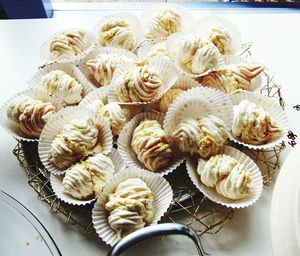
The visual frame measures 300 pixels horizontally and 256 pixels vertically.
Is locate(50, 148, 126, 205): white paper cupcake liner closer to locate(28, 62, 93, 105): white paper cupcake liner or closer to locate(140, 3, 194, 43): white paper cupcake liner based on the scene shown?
locate(28, 62, 93, 105): white paper cupcake liner

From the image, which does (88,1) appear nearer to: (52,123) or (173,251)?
(52,123)

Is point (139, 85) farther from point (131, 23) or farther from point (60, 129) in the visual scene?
point (131, 23)

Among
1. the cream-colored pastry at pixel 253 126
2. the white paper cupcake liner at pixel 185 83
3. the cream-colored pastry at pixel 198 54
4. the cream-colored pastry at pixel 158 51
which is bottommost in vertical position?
the cream-colored pastry at pixel 253 126

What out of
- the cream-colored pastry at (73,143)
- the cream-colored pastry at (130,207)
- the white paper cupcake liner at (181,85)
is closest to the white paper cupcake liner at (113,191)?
the cream-colored pastry at (130,207)

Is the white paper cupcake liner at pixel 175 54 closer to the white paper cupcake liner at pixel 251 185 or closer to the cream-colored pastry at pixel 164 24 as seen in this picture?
the cream-colored pastry at pixel 164 24

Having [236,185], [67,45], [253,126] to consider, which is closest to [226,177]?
[236,185]

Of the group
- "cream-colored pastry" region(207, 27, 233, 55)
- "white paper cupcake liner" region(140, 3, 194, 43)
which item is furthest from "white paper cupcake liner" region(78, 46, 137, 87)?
"cream-colored pastry" region(207, 27, 233, 55)
